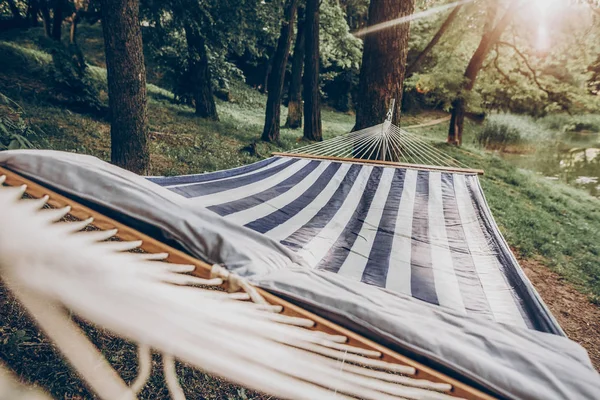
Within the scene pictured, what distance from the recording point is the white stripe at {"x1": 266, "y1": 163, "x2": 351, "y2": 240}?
5.35 ft

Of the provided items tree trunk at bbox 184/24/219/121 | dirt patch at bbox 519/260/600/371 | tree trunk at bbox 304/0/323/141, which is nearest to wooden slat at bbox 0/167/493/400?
dirt patch at bbox 519/260/600/371

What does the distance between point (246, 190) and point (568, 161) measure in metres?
10.4

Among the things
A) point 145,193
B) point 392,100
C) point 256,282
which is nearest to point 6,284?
point 145,193

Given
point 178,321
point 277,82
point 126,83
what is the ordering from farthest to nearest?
point 277,82
point 126,83
point 178,321

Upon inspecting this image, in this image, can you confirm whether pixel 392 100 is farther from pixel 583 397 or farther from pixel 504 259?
pixel 583 397

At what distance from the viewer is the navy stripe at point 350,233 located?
145 centimetres

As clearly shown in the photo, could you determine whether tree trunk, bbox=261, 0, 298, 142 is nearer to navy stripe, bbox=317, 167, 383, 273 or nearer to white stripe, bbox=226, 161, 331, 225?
white stripe, bbox=226, 161, 331, 225

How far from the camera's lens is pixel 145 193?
961 mm

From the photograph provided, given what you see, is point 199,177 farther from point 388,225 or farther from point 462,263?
point 462,263

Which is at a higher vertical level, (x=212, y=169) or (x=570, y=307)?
(x=212, y=169)

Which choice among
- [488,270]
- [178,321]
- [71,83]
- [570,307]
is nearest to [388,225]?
[488,270]

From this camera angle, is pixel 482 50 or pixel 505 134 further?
pixel 505 134

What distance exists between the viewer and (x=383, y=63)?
10.7ft

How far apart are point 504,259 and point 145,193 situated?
146 centimetres
